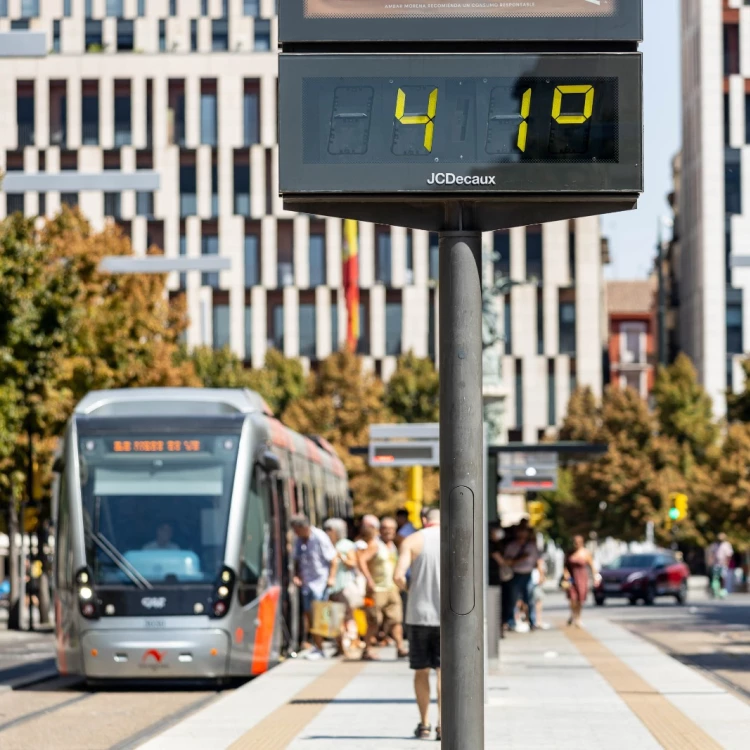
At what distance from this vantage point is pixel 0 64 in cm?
8912

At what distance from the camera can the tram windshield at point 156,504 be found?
19547 millimetres

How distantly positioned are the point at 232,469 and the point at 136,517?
1.12 meters

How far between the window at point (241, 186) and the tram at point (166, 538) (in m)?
72.9

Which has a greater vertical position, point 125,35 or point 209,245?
point 125,35

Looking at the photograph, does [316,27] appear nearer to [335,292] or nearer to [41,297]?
[41,297]

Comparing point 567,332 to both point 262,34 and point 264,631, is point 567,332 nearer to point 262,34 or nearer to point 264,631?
point 262,34

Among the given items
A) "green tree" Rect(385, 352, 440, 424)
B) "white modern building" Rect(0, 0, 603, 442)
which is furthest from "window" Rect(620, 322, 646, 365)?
"green tree" Rect(385, 352, 440, 424)

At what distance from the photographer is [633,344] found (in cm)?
13125

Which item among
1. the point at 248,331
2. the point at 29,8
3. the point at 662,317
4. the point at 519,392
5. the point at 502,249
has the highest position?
the point at 29,8

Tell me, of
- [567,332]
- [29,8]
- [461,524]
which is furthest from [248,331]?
[461,524]

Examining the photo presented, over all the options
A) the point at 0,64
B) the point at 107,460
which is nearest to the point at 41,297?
the point at 107,460

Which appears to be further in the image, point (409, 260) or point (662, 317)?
point (662, 317)

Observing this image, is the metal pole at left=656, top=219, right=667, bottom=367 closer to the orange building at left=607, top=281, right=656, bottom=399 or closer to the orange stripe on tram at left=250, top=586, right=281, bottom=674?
the orange building at left=607, top=281, right=656, bottom=399

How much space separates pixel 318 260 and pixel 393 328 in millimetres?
4799
